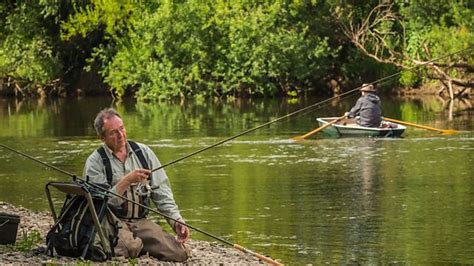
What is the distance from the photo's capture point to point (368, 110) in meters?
27.3

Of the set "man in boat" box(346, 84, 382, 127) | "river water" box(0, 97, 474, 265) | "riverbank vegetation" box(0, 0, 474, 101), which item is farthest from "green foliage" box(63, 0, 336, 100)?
"man in boat" box(346, 84, 382, 127)

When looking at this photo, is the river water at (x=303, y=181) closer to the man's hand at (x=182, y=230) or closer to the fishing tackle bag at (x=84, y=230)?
the man's hand at (x=182, y=230)

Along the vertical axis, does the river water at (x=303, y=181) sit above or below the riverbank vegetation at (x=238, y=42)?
below

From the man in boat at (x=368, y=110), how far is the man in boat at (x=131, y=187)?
16.8 meters

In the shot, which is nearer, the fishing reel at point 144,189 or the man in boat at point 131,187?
the man in boat at point 131,187

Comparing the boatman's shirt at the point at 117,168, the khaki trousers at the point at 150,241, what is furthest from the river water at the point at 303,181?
the boatman's shirt at the point at 117,168

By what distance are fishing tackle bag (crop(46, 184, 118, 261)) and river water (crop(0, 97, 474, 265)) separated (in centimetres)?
283

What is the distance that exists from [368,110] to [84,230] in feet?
57.9

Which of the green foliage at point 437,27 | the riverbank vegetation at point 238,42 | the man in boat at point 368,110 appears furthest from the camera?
the riverbank vegetation at point 238,42

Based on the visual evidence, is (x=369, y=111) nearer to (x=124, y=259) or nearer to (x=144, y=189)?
(x=144, y=189)

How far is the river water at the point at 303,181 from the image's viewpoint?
1386 cm

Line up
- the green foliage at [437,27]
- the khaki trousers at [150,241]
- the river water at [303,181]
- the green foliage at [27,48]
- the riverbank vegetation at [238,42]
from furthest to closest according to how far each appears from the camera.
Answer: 1. the green foliage at [27,48]
2. the riverbank vegetation at [238,42]
3. the green foliage at [437,27]
4. the river water at [303,181]
5. the khaki trousers at [150,241]

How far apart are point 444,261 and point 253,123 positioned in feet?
67.8

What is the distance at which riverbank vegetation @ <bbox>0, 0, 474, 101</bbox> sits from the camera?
4688 cm
